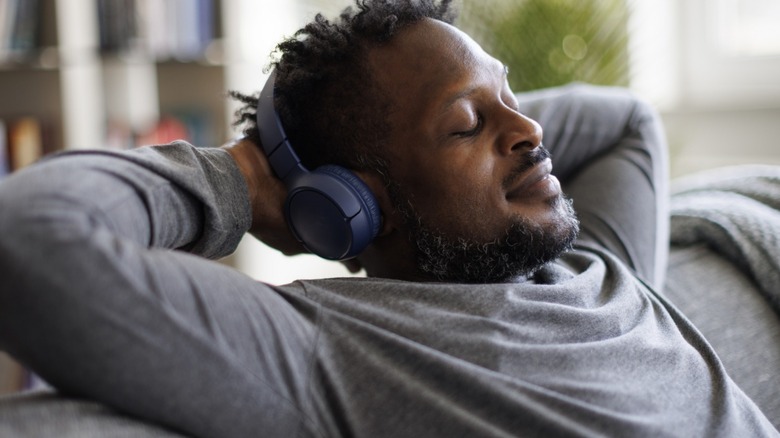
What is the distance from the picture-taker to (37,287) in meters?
0.66

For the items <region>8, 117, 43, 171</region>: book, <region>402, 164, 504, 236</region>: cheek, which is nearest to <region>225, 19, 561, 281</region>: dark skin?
<region>402, 164, 504, 236</region>: cheek

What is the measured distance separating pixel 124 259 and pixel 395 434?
1.00 ft

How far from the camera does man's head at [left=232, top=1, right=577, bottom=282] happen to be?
1056mm

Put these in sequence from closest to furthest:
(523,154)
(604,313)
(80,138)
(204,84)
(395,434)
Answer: (395,434), (604,313), (523,154), (80,138), (204,84)

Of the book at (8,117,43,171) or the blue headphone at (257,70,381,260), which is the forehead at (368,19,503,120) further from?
the book at (8,117,43,171)

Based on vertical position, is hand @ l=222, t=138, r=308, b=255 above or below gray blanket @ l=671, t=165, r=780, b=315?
above

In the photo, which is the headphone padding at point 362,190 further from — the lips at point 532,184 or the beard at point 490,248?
the lips at point 532,184

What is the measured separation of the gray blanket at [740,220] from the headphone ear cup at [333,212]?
684 mm

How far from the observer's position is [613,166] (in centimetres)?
141

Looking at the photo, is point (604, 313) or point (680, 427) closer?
point (680, 427)

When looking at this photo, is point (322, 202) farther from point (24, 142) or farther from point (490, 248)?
point (24, 142)

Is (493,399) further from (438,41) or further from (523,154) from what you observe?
(438,41)

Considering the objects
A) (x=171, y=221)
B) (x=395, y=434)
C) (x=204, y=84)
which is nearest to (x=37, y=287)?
(x=171, y=221)

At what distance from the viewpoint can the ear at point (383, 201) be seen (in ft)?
3.59
